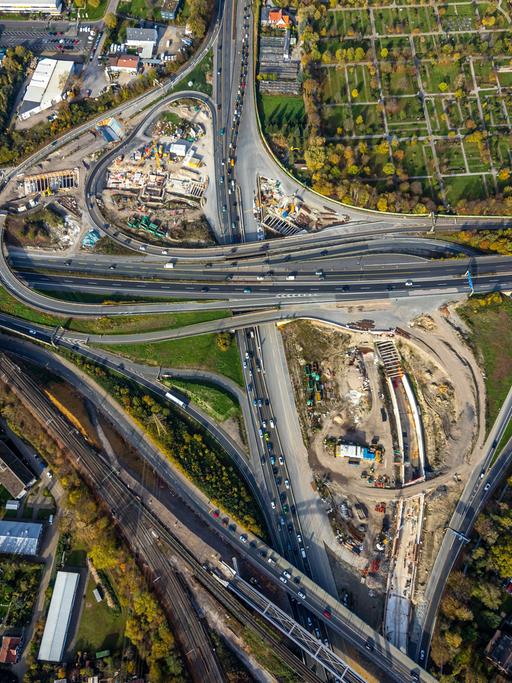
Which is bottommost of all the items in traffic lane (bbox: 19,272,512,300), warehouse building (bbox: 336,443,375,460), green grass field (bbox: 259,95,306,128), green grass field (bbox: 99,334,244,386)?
warehouse building (bbox: 336,443,375,460)

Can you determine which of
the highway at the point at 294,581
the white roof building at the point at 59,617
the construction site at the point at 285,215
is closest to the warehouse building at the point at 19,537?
the white roof building at the point at 59,617

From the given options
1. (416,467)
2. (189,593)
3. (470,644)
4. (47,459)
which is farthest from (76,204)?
(470,644)

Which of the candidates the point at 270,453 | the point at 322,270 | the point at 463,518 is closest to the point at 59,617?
the point at 270,453

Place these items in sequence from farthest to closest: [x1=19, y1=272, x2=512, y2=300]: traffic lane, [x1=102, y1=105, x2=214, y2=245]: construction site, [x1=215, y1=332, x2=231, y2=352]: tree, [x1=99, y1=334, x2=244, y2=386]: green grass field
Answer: [x1=102, y1=105, x2=214, y2=245]: construction site
[x1=19, y1=272, x2=512, y2=300]: traffic lane
[x1=99, y1=334, x2=244, y2=386]: green grass field
[x1=215, y1=332, x2=231, y2=352]: tree

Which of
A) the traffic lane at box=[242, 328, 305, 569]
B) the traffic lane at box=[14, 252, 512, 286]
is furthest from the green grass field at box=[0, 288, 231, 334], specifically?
the traffic lane at box=[242, 328, 305, 569]

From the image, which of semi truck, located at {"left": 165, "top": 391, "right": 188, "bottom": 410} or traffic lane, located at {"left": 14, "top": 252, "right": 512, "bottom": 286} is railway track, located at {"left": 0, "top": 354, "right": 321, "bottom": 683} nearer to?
semi truck, located at {"left": 165, "top": 391, "right": 188, "bottom": 410}

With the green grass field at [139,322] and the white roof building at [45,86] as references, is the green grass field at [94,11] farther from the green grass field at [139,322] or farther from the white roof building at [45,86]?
the green grass field at [139,322]
